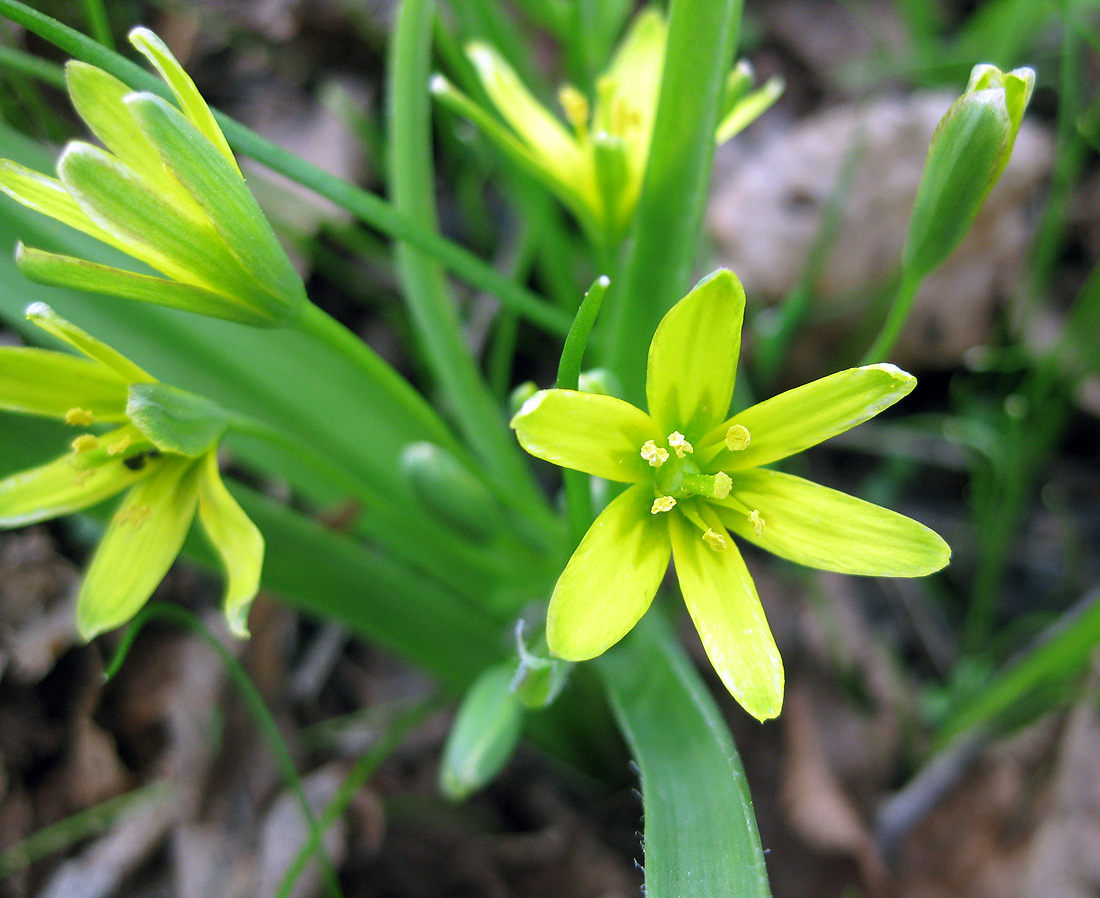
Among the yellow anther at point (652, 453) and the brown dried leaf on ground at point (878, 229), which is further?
the brown dried leaf on ground at point (878, 229)

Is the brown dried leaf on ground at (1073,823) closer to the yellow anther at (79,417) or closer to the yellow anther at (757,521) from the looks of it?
the yellow anther at (757,521)

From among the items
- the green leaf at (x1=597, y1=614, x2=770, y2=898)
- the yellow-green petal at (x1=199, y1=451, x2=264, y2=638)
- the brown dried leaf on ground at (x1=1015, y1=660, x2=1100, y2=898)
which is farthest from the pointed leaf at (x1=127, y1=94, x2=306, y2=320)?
the brown dried leaf on ground at (x1=1015, y1=660, x2=1100, y2=898)

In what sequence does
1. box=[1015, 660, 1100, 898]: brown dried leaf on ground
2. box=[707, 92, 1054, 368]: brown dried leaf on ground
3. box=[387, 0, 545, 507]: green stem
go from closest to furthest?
box=[387, 0, 545, 507]: green stem → box=[1015, 660, 1100, 898]: brown dried leaf on ground → box=[707, 92, 1054, 368]: brown dried leaf on ground

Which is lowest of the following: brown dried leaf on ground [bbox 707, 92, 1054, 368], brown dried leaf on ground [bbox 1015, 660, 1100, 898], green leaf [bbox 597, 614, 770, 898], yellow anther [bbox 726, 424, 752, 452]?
brown dried leaf on ground [bbox 1015, 660, 1100, 898]

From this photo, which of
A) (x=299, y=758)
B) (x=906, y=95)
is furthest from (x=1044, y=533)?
(x=299, y=758)

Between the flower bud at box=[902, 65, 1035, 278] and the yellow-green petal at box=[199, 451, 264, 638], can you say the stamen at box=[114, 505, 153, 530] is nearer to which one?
the yellow-green petal at box=[199, 451, 264, 638]

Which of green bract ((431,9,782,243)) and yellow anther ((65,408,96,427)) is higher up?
yellow anther ((65,408,96,427))

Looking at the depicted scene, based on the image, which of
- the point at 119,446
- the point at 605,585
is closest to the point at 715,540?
the point at 605,585

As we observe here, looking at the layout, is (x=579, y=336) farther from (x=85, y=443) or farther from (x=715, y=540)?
(x=85, y=443)

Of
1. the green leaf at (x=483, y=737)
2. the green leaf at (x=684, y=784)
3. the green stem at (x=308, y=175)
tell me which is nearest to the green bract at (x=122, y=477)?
the green stem at (x=308, y=175)
